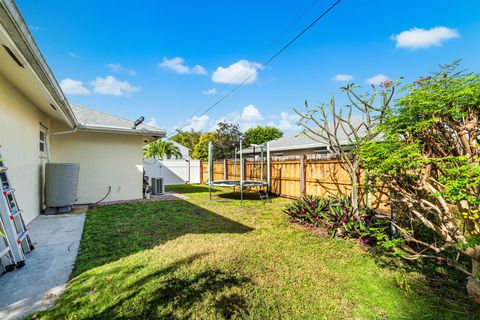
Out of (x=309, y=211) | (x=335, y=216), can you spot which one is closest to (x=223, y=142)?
(x=309, y=211)

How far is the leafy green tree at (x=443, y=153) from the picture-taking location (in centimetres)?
223

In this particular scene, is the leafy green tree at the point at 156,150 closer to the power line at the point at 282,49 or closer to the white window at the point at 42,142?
the power line at the point at 282,49

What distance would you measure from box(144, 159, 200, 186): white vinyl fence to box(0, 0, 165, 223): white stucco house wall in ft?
19.0

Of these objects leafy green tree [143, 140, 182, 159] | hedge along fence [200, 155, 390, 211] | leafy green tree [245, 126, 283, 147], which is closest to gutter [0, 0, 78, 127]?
hedge along fence [200, 155, 390, 211]

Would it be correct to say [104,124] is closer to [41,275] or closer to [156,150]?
[41,275]

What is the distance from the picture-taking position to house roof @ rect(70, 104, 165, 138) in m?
8.02

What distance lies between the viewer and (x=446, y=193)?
7.38ft

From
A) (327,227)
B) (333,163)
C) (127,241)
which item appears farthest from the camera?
(333,163)

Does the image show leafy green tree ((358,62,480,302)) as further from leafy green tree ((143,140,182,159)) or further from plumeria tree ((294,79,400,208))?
leafy green tree ((143,140,182,159))

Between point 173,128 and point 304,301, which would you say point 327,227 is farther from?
point 173,128

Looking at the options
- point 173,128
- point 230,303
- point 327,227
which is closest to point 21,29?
point 230,303

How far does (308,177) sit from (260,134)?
26481mm

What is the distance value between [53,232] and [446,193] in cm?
642

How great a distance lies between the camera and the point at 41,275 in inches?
113
